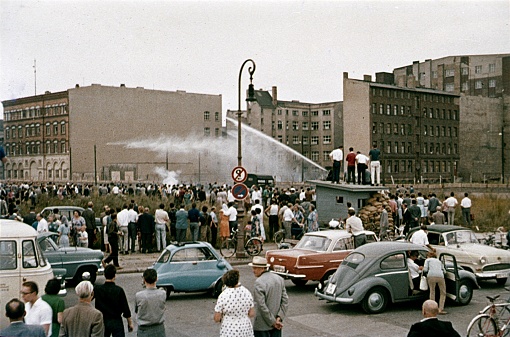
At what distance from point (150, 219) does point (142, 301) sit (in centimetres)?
1410

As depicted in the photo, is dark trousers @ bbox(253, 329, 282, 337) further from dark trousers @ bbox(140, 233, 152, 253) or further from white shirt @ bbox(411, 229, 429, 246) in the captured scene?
dark trousers @ bbox(140, 233, 152, 253)

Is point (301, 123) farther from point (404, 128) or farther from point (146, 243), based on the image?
point (146, 243)

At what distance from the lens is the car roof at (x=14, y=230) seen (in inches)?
424

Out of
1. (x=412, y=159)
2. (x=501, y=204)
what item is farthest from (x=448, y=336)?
(x=412, y=159)

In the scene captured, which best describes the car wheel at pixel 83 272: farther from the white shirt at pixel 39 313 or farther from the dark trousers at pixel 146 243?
the white shirt at pixel 39 313

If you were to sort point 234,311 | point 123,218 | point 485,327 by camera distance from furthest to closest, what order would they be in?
point 123,218, point 485,327, point 234,311

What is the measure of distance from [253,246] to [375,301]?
933 cm


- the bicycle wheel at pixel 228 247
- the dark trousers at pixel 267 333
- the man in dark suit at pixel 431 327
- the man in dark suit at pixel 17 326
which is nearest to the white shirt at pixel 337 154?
the bicycle wheel at pixel 228 247

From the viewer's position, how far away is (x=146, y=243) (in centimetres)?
2211

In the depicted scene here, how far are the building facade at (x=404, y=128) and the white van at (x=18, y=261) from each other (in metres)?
80.1

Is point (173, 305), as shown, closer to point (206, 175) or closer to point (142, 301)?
point (142, 301)

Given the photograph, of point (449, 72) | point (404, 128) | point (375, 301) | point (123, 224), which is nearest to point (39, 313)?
point (375, 301)

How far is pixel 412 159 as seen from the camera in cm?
9581

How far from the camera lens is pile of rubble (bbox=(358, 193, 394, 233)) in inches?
1027
